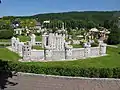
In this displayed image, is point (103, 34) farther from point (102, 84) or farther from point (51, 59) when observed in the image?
point (102, 84)

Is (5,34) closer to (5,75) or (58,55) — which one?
(58,55)

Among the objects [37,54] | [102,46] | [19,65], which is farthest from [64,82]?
[102,46]

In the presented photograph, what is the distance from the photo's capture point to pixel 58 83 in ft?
58.4

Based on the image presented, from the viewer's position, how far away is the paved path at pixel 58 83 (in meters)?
16.9

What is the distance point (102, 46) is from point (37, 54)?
7.10 metres

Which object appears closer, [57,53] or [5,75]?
[5,75]

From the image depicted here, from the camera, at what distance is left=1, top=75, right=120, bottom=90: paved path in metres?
16.9

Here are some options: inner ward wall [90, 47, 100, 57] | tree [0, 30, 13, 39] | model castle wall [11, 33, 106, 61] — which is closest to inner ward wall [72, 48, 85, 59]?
model castle wall [11, 33, 106, 61]

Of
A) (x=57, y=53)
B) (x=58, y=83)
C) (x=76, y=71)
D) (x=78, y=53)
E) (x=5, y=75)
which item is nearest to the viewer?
(x=58, y=83)

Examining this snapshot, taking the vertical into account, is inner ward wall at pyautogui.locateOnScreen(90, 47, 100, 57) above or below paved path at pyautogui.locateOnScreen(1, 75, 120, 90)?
above

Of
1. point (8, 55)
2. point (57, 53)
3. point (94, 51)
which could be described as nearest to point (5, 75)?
point (57, 53)

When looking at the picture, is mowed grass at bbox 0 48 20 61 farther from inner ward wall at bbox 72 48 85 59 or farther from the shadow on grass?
the shadow on grass

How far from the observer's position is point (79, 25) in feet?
352

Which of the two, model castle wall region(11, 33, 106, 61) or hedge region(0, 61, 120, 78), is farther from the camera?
model castle wall region(11, 33, 106, 61)
